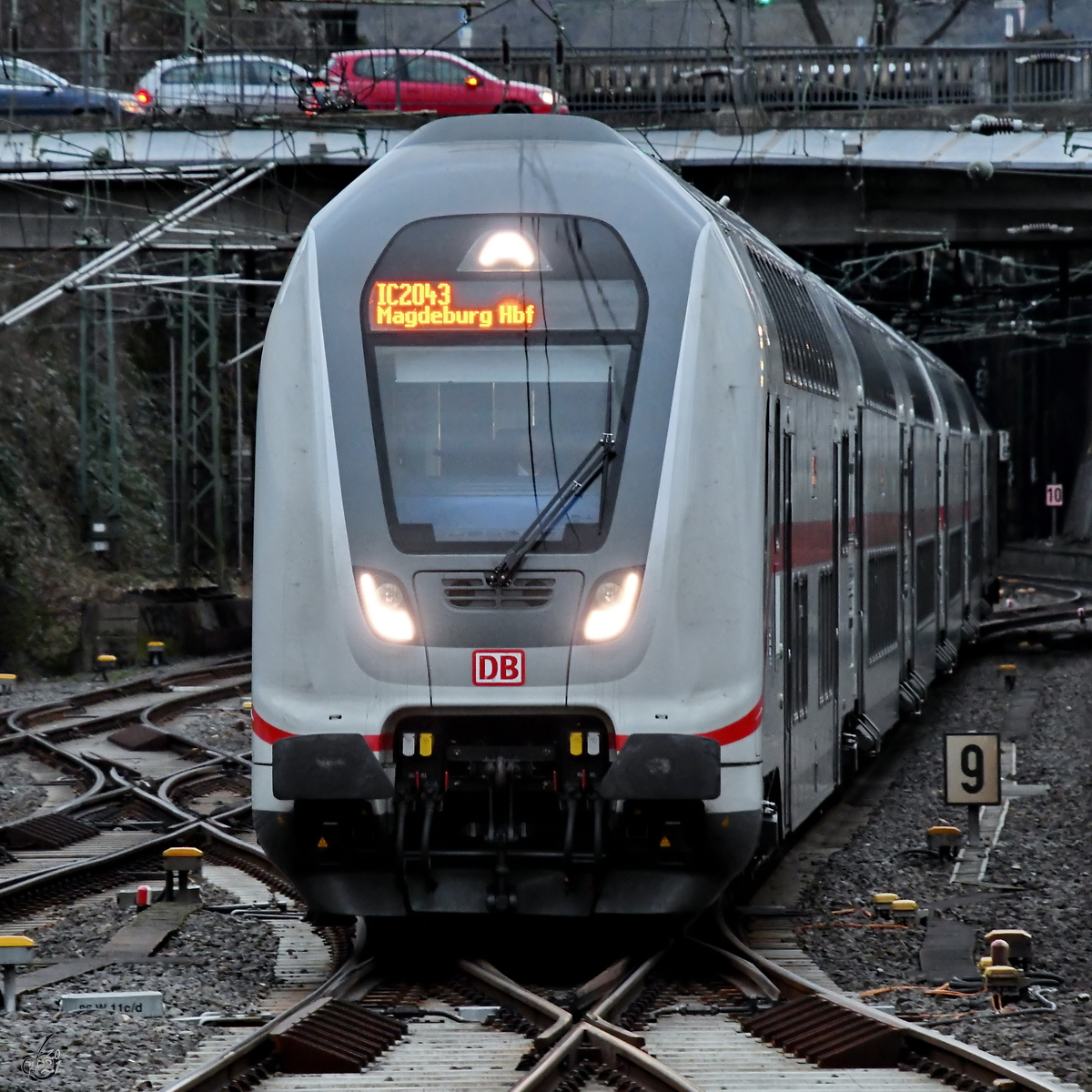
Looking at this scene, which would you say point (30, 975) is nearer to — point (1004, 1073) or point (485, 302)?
point (485, 302)

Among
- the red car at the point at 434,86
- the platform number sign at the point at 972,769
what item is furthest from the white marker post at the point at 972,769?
the red car at the point at 434,86

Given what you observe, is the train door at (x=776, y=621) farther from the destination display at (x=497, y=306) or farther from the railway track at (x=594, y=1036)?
the destination display at (x=497, y=306)

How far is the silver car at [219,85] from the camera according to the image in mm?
28438

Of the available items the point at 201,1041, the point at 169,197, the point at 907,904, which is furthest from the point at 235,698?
the point at 201,1041

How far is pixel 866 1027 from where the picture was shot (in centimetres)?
734

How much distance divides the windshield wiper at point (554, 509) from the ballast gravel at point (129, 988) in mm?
1997

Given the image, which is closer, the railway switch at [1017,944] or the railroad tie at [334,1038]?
the railroad tie at [334,1038]

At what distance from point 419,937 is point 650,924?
1.09 m

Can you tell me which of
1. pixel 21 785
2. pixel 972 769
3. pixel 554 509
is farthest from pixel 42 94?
pixel 554 509

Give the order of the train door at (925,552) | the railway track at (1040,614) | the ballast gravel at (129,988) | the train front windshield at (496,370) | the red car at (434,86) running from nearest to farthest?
1. the ballast gravel at (129,988)
2. the train front windshield at (496,370)
3. the train door at (925,552)
4. the red car at (434,86)
5. the railway track at (1040,614)

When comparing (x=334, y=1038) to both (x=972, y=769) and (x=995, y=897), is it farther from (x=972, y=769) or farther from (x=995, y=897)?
(x=972, y=769)

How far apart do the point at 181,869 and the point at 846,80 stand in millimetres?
20789

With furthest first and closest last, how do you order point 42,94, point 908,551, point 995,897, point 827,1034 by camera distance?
point 42,94, point 908,551, point 995,897, point 827,1034

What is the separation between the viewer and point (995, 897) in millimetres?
11328
